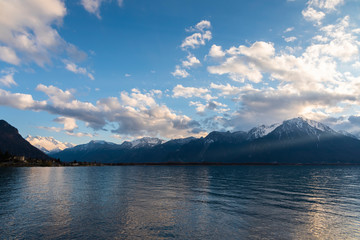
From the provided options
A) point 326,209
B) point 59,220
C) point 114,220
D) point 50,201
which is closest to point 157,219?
point 114,220

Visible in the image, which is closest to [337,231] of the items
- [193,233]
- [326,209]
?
[326,209]

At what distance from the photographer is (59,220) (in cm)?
3666

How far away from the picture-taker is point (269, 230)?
3238 cm

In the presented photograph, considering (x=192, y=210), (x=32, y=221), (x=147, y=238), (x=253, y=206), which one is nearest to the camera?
(x=147, y=238)

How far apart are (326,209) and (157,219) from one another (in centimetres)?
3658

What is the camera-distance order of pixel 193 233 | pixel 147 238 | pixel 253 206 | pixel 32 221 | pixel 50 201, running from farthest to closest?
pixel 50 201 < pixel 253 206 < pixel 32 221 < pixel 193 233 < pixel 147 238

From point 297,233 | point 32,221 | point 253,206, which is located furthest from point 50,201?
point 297,233

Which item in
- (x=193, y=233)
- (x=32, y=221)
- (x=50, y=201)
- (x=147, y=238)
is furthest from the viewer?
(x=50, y=201)

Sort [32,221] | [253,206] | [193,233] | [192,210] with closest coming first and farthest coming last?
[193,233] < [32,221] < [192,210] < [253,206]

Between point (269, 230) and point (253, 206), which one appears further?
point (253, 206)

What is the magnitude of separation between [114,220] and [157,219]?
7.16m

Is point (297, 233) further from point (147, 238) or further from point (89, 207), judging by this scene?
point (89, 207)

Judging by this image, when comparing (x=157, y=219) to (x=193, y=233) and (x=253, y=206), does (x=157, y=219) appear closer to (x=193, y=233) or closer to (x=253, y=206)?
(x=193, y=233)

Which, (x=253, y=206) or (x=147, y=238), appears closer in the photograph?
(x=147, y=238)
